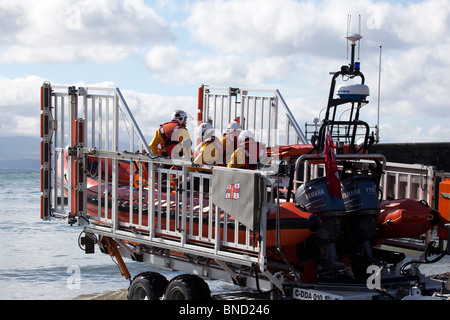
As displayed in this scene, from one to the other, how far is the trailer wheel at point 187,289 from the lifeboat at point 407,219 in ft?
6.51

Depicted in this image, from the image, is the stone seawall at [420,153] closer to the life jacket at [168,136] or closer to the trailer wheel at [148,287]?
the life jacket at [168,136]

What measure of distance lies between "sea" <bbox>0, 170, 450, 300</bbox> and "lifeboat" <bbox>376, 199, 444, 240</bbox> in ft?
14.2

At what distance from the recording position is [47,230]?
19.2m

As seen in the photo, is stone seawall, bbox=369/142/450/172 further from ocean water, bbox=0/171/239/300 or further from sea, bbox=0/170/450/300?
ocean water, bbox=0/171/239/300

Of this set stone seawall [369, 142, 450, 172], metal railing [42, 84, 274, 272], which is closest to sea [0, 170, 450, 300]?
metal railing [42, 84, 274, 272]

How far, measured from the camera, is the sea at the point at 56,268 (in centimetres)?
1082

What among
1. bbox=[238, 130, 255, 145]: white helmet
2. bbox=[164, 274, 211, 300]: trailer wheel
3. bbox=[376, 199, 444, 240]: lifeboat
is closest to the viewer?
bbox=[164, 274, 211, 300]: trailer wheel

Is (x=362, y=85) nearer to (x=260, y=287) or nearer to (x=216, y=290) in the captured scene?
(x=260, y=287)

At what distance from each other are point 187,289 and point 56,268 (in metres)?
8.20

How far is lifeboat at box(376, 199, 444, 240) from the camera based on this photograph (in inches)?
246

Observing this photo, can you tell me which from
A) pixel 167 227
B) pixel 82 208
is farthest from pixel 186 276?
pixel 82 208

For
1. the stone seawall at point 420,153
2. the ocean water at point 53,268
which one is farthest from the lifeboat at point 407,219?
the stone seawall at point 420,153

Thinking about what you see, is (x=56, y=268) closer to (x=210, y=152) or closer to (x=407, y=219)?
(x=210, y=152)
